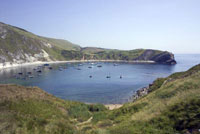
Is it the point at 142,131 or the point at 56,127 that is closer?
the point at 142,131

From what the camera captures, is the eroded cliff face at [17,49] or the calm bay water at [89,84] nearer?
the calm bay water at [89,84]

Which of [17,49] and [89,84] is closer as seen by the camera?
[89,84]

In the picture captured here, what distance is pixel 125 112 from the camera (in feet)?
66.2

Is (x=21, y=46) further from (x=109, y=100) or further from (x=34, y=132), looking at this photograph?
(x=34, y=132)

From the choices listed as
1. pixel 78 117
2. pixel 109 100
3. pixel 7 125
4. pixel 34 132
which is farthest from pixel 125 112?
pixel 109 100

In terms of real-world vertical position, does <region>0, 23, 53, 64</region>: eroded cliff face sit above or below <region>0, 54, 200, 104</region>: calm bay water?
above

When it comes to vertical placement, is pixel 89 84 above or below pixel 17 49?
below

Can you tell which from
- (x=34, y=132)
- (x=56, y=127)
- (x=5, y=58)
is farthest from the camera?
(x=5, y=58)

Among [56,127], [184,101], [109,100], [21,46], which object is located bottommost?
[109,100]

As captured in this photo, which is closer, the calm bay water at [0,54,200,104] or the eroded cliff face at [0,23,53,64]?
the calm bay water at [0,54,200,104]

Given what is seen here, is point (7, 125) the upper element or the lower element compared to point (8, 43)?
lower

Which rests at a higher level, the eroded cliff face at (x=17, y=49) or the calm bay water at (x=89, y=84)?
the eroded cliff face at (x=17, y=49)

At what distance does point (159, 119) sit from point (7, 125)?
43.3ft

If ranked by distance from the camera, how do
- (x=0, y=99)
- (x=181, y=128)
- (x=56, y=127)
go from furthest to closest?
(x=0, y=99) → (x=56, y=127) → (x=181, y=128)
